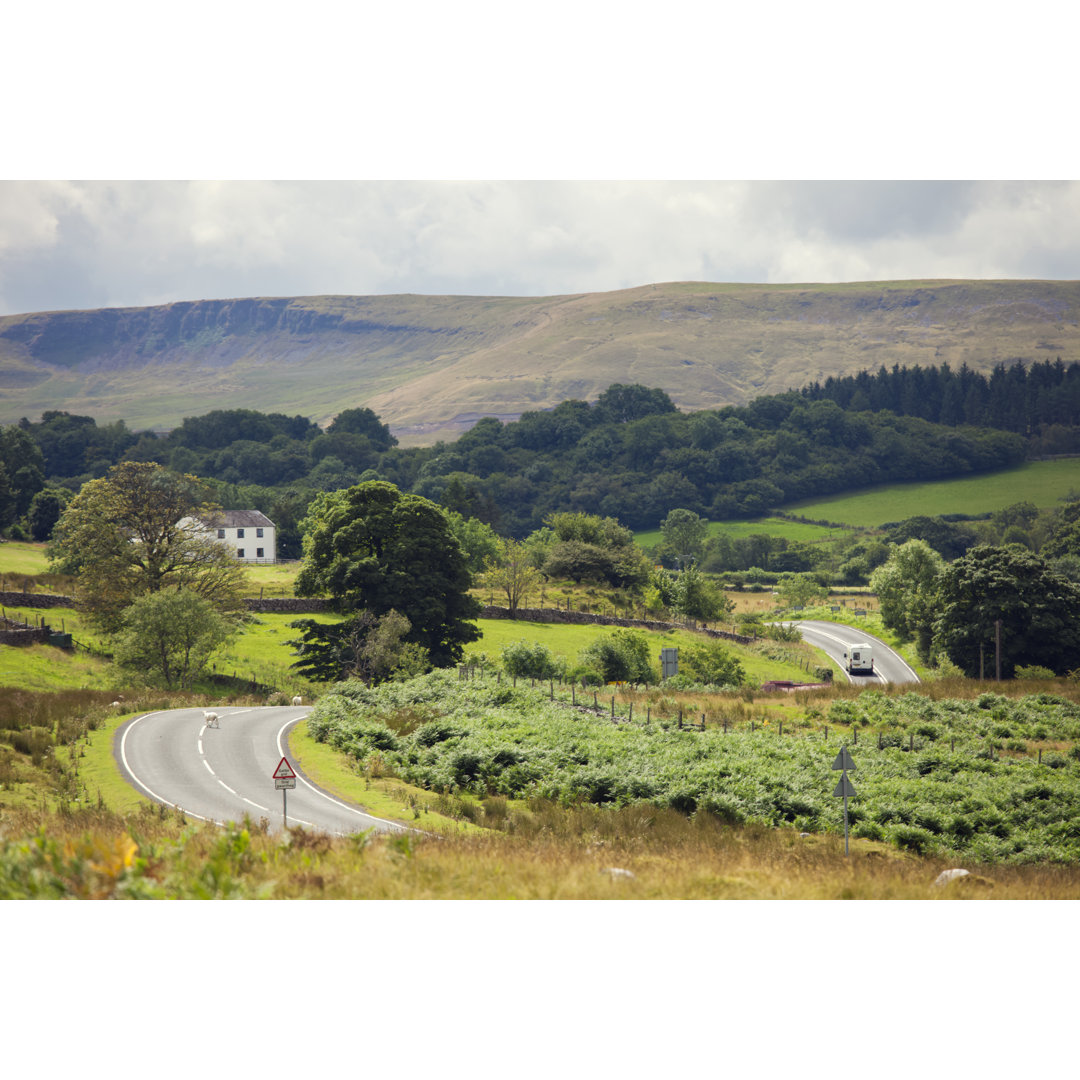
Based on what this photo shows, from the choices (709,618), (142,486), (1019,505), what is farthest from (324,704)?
(1019,505)

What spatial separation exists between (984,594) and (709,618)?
26.1 meters

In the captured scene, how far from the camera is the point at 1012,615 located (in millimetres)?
53281

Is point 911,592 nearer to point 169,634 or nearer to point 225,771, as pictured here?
point 169,634

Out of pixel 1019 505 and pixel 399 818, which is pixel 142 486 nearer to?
pixel 399 818

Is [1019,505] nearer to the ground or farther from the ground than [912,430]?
nearer to the ground

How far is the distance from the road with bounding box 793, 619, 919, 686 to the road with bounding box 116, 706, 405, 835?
4110 cm

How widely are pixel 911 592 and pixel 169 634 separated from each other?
5786 centimetres

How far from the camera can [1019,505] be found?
464ft

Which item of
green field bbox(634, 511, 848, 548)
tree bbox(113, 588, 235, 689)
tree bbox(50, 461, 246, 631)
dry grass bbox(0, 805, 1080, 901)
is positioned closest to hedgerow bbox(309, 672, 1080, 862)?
dry grass bbox(0, 805, 1080, 901)

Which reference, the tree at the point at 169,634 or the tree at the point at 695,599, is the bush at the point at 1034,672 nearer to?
the tree at the point at 695,599

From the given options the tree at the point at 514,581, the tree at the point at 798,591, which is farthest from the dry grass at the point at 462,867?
the tree at the point at 798,591

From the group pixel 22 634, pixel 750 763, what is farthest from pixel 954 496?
pixel 22 634

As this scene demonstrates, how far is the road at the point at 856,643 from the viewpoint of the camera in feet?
209

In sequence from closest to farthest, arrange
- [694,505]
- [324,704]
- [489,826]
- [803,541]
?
[489,826]
[324,704]
[803,541]
[694,505]
